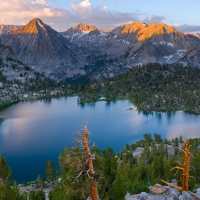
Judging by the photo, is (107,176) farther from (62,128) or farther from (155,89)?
(155,89)

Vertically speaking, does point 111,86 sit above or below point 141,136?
above

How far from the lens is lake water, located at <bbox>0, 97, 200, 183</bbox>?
5450 cm

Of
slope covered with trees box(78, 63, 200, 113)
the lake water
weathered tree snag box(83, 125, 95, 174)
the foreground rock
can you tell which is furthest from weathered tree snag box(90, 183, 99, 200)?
slope covered with trees box(78, 63, 200, 113)

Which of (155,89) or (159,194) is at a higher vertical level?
(155,89)

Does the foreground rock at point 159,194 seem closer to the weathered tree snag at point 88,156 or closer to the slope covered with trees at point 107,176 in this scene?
the slope covered with trees at point 107,176

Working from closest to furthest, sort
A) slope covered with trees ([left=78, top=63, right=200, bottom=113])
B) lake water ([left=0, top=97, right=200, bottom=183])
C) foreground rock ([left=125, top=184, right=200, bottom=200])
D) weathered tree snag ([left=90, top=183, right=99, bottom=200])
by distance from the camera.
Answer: weathered tree snag ([left=90, top=183, right=99, bottom=200]), foreground rock ([left=125, top=184, right=200, bottom=200]), lake water ([left=0, top=97, right=200, bottom=183]), slope covered with trees ([left=78, top=63, right=200, bottom=113])

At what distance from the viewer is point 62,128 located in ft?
253

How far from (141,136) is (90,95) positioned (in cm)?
7007

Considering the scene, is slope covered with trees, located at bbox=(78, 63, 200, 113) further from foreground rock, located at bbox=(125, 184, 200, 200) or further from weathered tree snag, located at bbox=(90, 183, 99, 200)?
weathered tree snag, located at bbox=(90, 183, 99, 200)

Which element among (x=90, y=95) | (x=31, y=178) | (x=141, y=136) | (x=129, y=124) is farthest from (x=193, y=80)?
(x=31, y=178)

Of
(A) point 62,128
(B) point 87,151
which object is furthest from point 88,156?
(A) point 62,128

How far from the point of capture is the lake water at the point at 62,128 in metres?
54.5

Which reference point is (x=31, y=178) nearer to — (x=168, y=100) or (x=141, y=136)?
(x=141, y=136)

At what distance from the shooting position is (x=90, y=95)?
13850 centimetres
